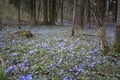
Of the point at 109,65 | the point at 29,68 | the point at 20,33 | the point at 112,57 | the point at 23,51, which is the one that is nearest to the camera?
the point at 29,68

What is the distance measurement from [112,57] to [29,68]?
2.59 m

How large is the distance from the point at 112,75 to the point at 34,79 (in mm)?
1807

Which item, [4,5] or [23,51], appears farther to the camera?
[4,5]

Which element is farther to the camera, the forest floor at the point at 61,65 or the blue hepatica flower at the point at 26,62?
the blue hepatica flower at the point at 26,62

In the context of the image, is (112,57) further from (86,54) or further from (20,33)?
(20,33)

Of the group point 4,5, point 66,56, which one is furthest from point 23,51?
point 4,5

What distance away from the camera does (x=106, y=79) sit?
498 centimetres

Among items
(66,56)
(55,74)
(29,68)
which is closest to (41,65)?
(29,68)

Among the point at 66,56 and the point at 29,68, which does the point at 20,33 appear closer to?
the point at 66,56

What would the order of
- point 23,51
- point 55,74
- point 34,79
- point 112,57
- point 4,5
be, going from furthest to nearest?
point 4,5 < point 23,51 < point 112,57 < point 55,74 < point 34,79

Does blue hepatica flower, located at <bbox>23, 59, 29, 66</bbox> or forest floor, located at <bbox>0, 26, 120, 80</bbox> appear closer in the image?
forest floor, located at <bbox>0, 26, 120, 80</bbox>

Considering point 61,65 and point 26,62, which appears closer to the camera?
point 61,65

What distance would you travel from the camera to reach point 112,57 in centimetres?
676

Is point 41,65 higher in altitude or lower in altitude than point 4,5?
lower
